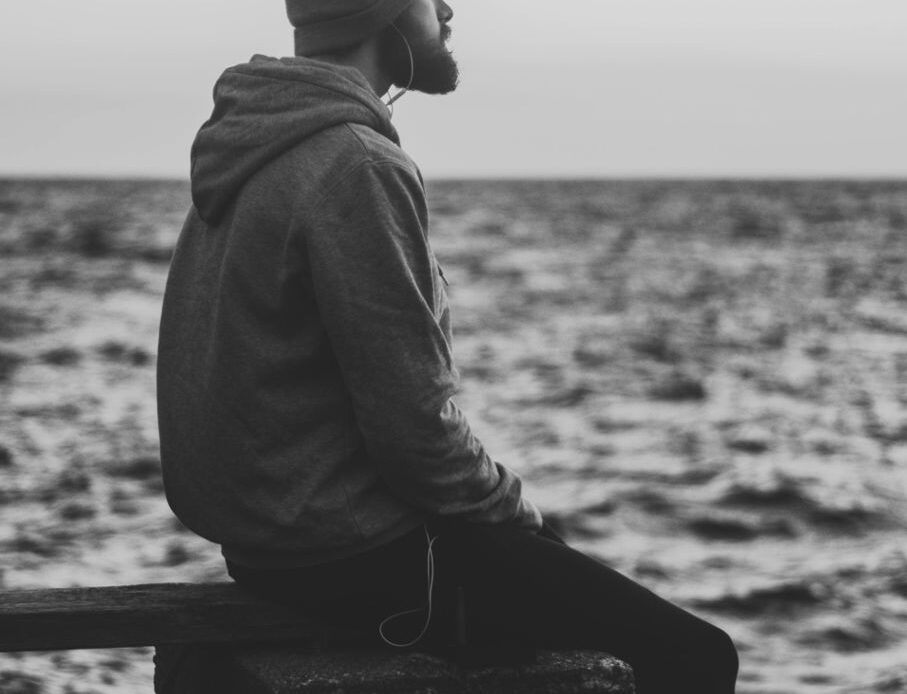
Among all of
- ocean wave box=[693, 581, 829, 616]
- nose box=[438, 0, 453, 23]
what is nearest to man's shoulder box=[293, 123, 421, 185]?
nose box=[438, 0, 453, 23]

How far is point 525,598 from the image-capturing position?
6.86ft

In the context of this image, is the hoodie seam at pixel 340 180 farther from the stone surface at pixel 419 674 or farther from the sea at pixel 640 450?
the sea at pixel 640 450

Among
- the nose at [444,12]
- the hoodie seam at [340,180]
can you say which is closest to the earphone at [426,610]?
the hoodie seam at [340,180]

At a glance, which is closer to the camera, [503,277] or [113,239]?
[503,277]

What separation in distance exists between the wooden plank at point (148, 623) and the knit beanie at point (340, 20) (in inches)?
38.8

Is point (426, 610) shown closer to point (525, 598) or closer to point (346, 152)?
point (525, 598)

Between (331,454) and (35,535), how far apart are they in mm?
5008

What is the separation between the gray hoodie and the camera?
6.30 feet

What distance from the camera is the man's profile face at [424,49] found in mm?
2180

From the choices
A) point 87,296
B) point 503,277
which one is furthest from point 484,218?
point 87,296

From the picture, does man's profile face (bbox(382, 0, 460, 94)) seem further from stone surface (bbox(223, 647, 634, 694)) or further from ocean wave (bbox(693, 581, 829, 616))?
ocean wave (bbox(693, 581, 829, 616))

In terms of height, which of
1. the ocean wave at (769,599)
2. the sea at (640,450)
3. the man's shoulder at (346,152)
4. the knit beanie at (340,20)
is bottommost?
the sea at (640,450)

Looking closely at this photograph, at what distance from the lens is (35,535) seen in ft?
21.4

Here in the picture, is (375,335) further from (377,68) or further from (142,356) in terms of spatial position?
(142,356)
